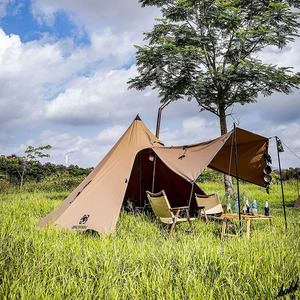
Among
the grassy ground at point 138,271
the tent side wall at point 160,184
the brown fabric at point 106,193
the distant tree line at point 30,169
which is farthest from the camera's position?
the distant tree line at point 30,169

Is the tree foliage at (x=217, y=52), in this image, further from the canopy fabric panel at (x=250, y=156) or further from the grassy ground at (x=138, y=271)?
the grassy ground at (x=138, y=271)

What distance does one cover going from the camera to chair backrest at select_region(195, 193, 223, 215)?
592 cm

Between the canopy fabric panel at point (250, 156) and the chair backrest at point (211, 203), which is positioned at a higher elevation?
the canopy fabric panel at point (250, 156)

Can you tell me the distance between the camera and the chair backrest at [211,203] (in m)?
5.92

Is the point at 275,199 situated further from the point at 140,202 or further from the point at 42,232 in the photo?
the point at 42,232

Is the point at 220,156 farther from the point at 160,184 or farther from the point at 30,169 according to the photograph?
→ the point at 30,169

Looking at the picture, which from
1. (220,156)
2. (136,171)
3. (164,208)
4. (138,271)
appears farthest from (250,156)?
(138,271)

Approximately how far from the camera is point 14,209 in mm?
5672

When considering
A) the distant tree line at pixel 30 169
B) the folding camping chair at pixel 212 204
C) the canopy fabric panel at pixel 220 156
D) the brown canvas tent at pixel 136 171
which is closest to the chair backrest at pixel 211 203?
the folding camping chair at pixel 212 204

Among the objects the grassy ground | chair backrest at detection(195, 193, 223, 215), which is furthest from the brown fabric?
chair backrest at detection(195, 193, 223, 215)

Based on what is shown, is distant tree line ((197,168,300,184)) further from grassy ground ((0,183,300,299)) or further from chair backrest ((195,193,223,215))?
grassy ground ((0,183,300,299))

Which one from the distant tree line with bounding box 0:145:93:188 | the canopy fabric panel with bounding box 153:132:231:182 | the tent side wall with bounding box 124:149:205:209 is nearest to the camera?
the canopy fabric panel with bounding box 153:132:231:182

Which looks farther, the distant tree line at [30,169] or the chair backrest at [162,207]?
the distant tree line at [30,169]

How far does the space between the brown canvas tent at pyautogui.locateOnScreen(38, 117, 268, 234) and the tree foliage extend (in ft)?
8.28
